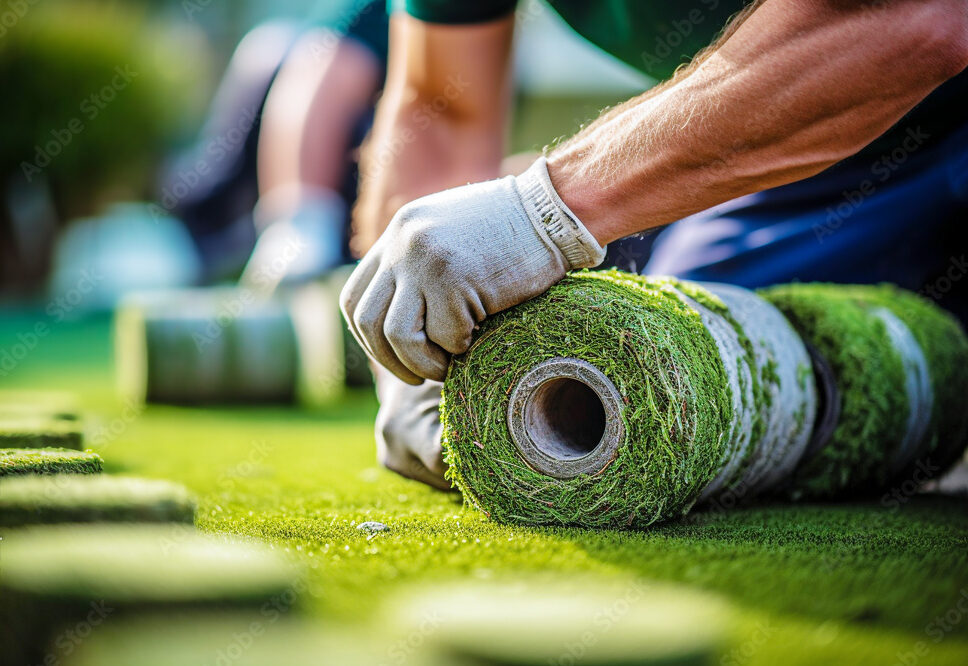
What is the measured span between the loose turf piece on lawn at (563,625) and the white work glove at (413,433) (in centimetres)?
73

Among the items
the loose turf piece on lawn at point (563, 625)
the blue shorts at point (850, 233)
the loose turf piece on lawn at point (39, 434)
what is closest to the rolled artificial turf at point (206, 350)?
the loose turf piece on lawn at point (39, 434)

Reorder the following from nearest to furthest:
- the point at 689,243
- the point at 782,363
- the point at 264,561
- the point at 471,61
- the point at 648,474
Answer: the point at 264,561 < the point at 648,474 < the point at 782,363 < the point at 471,61 < the point at 689,243

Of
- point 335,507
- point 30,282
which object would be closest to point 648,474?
point 335,507

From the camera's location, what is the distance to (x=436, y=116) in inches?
104

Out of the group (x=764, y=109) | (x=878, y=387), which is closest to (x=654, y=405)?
(x=764, y=109)

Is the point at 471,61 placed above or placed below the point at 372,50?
below

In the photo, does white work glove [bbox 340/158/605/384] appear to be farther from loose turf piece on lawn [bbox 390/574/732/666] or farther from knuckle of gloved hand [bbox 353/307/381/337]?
loose turf piece on lawn [bbox 390/574/732/666]

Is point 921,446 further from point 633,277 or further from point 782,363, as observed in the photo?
point 633,277

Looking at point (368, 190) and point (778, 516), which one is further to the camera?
point (368, 190)

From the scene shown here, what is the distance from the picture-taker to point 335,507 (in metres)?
1.76

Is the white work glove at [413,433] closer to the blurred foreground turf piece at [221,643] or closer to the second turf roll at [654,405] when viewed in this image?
the second turf roll at [654,405]

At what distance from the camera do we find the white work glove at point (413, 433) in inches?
71.5

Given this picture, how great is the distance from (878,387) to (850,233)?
112cm

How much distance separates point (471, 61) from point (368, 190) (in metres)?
0.49
